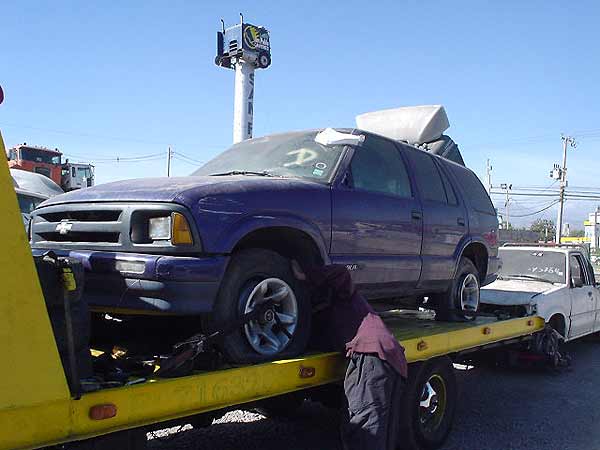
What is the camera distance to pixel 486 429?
5930mm

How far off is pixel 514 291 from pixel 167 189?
5871 millimetres

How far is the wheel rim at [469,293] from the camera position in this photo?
6.39 metres

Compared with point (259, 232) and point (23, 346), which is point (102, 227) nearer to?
point (259, 232)

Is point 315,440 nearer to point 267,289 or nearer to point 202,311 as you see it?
point 267,289

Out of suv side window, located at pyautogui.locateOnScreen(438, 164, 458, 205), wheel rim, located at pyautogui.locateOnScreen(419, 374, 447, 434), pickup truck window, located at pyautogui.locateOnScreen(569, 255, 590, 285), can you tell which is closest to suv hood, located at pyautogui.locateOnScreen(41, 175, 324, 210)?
wheel rim, located at pyautogui.locateOnScreen(419, 374, 447, 434)

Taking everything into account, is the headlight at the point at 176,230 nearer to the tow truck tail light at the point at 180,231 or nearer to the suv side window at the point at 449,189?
the tow truck tail light at the point at 180,231

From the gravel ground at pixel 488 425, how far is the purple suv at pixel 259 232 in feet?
4.71

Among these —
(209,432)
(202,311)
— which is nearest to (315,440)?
(209,432)

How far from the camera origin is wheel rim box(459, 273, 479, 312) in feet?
21.0

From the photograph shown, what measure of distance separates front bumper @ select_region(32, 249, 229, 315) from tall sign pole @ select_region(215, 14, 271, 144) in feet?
67.4

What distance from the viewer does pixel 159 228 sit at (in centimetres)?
356

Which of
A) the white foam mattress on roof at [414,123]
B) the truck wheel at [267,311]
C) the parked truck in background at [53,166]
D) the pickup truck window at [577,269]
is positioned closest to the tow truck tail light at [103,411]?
the truck wheel at [267,311]

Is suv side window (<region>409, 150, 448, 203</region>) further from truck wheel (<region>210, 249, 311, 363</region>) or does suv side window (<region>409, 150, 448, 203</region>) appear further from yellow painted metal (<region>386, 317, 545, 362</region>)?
truck wheel (<region>210, 249, 311, 363</region>)

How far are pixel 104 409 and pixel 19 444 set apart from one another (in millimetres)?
416
